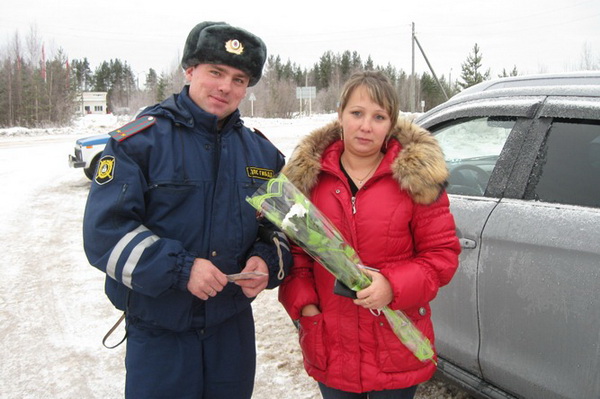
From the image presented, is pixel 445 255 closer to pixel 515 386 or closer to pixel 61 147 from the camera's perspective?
pixel 515 386

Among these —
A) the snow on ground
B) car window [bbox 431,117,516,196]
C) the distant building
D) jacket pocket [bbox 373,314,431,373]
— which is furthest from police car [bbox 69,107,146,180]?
the distant building

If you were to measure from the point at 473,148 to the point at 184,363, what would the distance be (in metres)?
2.38

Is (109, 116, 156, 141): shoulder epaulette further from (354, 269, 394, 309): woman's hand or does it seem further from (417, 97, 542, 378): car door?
(417, 97, 542, 378): car door

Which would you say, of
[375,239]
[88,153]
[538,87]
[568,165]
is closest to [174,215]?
[375,239]

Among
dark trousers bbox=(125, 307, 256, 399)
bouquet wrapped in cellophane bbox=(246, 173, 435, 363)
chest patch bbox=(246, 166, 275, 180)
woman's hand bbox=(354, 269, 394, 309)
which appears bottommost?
dark trousers bbox=(125, 307, 256, 399)

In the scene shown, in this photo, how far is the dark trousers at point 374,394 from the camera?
6.52 ft

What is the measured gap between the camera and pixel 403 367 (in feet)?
6.37

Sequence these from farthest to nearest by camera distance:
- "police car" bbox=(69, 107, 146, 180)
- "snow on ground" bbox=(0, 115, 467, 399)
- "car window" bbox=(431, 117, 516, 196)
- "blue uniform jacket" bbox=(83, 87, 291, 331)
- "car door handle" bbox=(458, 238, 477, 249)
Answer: "police car" bbox=(69, 107, 146, 180)
"snow on ground" bbox=(0, 115, 467, 399)
"car window" bbox=(431, 117, 516, 196)
"car door handle" bbox=(458, 238, 477, 249)
"blue uniform jacket" bbox=(83, 87, 291, 331)

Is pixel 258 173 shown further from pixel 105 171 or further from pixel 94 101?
pixel 94 101

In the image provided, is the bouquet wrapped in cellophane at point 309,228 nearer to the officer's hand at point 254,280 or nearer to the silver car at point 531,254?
the officer's hand at point 254,280

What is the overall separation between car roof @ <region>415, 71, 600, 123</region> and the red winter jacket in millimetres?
900

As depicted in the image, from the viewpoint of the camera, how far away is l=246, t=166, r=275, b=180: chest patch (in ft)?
6.84

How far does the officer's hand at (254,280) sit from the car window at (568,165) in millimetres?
1398

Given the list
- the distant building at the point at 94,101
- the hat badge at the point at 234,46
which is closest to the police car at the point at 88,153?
the hat badge at the point at 234,46
